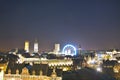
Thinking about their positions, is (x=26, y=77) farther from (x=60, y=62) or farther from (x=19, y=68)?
(x=60, y=62)

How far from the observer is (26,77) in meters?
55.3

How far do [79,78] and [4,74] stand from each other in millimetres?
13143

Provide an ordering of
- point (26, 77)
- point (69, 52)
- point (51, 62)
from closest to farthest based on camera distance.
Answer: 1. point (26, 77)
2. point (51, 62)
3. point (69, 52)

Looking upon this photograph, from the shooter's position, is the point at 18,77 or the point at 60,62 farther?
the point at 60,62

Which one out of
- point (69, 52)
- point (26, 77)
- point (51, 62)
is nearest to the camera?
point (26, 77)

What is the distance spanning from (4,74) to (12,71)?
1500 millimetres

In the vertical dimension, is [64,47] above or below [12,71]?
above

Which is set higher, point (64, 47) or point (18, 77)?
point (64, 47)

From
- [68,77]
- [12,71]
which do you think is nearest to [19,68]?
[12,71]

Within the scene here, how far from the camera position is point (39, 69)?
184 ft

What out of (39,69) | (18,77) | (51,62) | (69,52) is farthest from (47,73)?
(69,52)

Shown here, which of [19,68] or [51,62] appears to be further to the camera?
[51,62]

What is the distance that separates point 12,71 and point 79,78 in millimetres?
11855

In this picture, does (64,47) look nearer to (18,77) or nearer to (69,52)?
(69,52)
